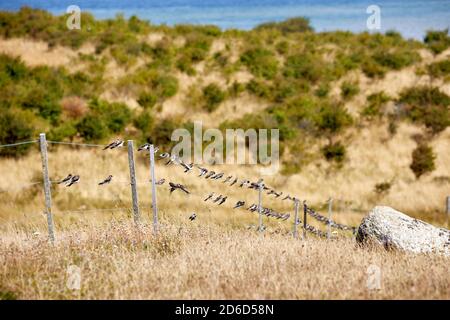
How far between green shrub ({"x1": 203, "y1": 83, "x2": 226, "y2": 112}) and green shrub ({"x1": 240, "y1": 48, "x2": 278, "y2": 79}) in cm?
450

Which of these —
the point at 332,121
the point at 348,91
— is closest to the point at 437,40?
the point at 348,91

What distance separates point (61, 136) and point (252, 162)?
8990 mm

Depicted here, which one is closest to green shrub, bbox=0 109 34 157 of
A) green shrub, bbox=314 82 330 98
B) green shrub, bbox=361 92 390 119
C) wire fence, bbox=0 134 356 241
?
wire fence, bbox=0 134 356 241

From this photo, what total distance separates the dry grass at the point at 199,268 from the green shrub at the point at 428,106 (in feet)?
63.2

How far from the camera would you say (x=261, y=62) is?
3366 cm

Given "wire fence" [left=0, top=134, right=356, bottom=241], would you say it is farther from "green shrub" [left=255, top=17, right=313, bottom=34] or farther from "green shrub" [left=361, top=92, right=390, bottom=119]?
"green shrub" [left=255, top=17, right=313, bottom=34]

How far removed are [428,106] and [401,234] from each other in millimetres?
21560

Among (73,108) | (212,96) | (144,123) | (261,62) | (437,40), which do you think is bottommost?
(144,123)

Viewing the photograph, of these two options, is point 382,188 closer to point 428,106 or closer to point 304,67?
point 428,106

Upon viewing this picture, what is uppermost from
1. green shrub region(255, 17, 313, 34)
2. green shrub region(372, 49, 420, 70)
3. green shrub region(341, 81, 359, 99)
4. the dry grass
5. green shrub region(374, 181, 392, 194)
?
green shrub region(255, 17, 313, 34)

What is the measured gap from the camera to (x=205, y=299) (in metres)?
5.57

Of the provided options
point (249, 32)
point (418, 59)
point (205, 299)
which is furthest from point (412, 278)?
point (249, 32)

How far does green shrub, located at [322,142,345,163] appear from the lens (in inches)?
888
